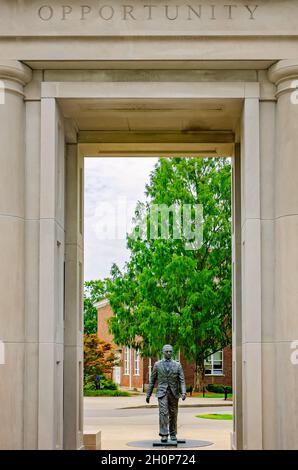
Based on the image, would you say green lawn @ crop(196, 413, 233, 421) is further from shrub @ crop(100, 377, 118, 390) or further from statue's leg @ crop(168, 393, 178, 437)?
shrub @ crop(100, 377, 118, 390)

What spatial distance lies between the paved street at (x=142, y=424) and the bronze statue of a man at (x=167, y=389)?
1524 millimetres

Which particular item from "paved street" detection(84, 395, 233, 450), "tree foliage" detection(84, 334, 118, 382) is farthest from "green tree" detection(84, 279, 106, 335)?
"paved street" detection(84, 395, 233, 450)

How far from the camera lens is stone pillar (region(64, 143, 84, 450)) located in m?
16.9

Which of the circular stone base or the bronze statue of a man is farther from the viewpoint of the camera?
the circular stone base

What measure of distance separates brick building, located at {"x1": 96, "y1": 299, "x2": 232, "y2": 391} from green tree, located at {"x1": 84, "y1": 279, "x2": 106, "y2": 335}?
22.5 metres

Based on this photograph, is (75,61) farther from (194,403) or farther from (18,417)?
(194,403)

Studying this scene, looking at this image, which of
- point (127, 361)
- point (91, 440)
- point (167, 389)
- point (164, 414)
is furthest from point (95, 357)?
point (91, 440)

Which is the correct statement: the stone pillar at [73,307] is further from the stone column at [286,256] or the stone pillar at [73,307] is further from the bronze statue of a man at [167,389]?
the stone column at [286,256]

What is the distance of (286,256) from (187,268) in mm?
36188

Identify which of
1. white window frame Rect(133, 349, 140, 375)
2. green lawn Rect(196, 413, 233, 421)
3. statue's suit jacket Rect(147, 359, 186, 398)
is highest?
statue's suit jacket Rect(147, 359, 186, 398)

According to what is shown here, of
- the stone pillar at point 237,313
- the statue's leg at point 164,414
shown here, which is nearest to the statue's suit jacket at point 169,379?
the statue's leg at point 164,414

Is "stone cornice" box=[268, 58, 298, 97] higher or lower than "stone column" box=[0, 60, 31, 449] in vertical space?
higher

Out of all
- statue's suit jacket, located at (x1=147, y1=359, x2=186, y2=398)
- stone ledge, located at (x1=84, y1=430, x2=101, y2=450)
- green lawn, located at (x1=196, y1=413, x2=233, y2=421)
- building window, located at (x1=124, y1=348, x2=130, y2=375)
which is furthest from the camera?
building window, located at (x1=124, y1=348, x2=130, y2=375)

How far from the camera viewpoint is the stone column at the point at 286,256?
546 inches
